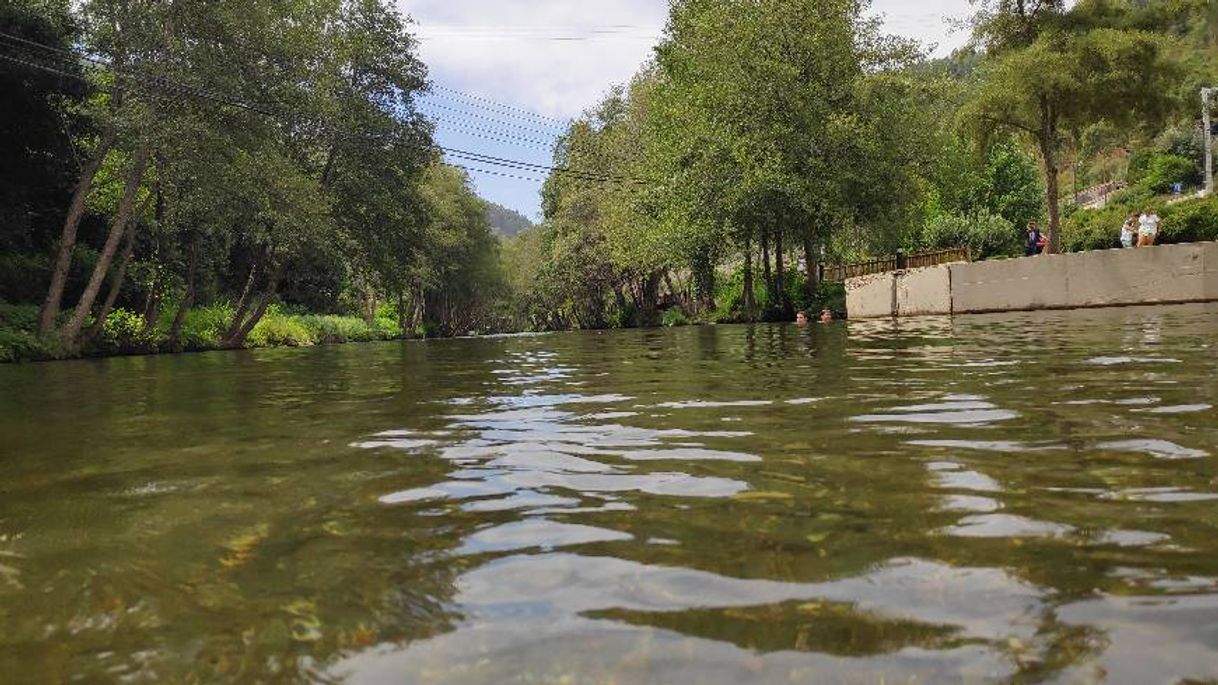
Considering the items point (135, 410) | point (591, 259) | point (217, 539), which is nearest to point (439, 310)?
point (591, 259)

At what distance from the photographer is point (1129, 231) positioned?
25.1 metres

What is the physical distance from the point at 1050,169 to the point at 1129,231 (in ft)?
11.4

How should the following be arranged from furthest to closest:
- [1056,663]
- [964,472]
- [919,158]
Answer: [919,158]
[964,472]
[1056,663]

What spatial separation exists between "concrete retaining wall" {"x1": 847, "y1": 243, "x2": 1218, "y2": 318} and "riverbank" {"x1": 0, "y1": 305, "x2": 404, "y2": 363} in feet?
84.4

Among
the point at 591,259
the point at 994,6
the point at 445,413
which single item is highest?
the point at 994,6

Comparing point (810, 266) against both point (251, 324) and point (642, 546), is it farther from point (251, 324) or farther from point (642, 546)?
point (642, 546)

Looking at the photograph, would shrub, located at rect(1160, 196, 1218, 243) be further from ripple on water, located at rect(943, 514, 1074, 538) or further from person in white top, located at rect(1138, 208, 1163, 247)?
ripple on water, located at rect(943, 514, 1074, 538)

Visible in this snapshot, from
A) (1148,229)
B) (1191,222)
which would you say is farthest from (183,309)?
(1191,222)

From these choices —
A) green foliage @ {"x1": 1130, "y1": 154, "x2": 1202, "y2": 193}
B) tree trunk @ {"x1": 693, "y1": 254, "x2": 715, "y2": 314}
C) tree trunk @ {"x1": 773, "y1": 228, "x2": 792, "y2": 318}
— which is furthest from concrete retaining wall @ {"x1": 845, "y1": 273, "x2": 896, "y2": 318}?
green foliage @ {"x1": 1130, "y1": 154, "x2": 1202, "y2": 193}

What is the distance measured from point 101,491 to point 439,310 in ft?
244

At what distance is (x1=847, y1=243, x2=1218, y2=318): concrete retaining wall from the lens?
21.1 metres

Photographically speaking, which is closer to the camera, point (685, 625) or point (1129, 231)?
point (685, 625)

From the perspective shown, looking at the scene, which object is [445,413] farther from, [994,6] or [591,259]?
[591,259]

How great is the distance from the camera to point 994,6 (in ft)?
95.3
